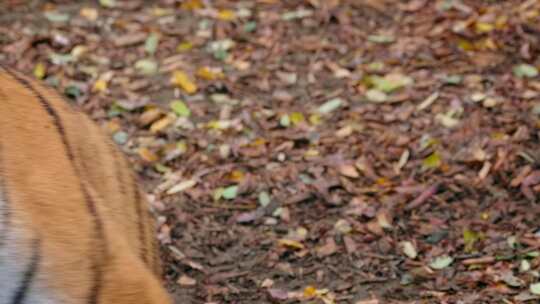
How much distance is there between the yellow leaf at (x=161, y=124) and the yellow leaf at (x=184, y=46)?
0.65m

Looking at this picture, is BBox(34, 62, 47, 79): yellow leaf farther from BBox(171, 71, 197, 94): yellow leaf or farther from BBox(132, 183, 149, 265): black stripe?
BBox(132, 183, 149, 265): black stripe

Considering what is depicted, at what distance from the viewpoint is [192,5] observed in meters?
6.01

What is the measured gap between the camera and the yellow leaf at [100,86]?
5270 mm

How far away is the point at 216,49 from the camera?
560 cm

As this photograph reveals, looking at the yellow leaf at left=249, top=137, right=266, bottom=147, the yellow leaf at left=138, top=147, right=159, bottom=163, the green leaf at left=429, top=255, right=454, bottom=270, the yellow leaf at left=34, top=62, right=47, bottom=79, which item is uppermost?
the yellow leaf at left=34, top=62, right=47, bottom=79

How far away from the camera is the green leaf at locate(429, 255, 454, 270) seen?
4.04m

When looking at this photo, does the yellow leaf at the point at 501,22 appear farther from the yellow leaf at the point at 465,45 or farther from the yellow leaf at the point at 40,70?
the yellow leaf at the point at 40,70

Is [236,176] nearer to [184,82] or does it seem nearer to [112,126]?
[112,126]

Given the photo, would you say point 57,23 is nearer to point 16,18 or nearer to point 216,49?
point 16,18

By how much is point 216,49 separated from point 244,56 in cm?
16

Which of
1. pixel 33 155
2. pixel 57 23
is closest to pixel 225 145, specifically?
pixel 57 23

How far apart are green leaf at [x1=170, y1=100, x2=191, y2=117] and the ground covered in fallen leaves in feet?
0.05

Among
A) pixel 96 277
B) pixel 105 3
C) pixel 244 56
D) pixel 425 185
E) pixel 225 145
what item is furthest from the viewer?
pixel 105 3

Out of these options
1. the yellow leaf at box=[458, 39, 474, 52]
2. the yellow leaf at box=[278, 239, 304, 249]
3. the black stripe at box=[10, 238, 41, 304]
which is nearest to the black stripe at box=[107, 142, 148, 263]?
the black stripe at box=[10, 238, 41, 304]
